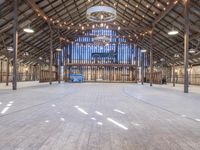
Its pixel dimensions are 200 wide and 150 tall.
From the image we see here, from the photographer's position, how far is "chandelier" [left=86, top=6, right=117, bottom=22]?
15.5 meters

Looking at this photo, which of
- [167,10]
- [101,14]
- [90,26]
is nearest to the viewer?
[101,14]

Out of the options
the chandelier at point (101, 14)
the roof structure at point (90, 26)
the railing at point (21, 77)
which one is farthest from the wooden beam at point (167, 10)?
the railing at point (21, 77)

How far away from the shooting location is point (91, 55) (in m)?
41.8

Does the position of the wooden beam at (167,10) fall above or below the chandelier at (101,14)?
above

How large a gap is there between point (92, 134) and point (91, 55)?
38.0 m

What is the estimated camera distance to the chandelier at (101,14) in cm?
1550

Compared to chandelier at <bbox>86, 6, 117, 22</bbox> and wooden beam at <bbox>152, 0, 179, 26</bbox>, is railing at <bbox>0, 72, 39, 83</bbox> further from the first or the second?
wooden beam at <bbox>152, 0, 179, 26</bbox>

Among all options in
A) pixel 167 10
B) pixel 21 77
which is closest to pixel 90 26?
pixel 167 10

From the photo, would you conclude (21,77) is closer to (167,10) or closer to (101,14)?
(101,14)

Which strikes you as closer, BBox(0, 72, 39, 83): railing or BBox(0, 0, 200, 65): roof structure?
BBox(0, 0, 200, 65): roof structure

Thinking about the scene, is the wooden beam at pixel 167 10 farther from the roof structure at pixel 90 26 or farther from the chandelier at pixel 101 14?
the chandelier at pixel 101 14

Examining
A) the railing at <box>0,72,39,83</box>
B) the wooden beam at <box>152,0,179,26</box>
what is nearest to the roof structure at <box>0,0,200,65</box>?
the wooden beam at <box>152,0,179,26</box>

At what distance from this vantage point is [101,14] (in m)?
17.6

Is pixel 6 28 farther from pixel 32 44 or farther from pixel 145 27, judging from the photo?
pixel 145 27
